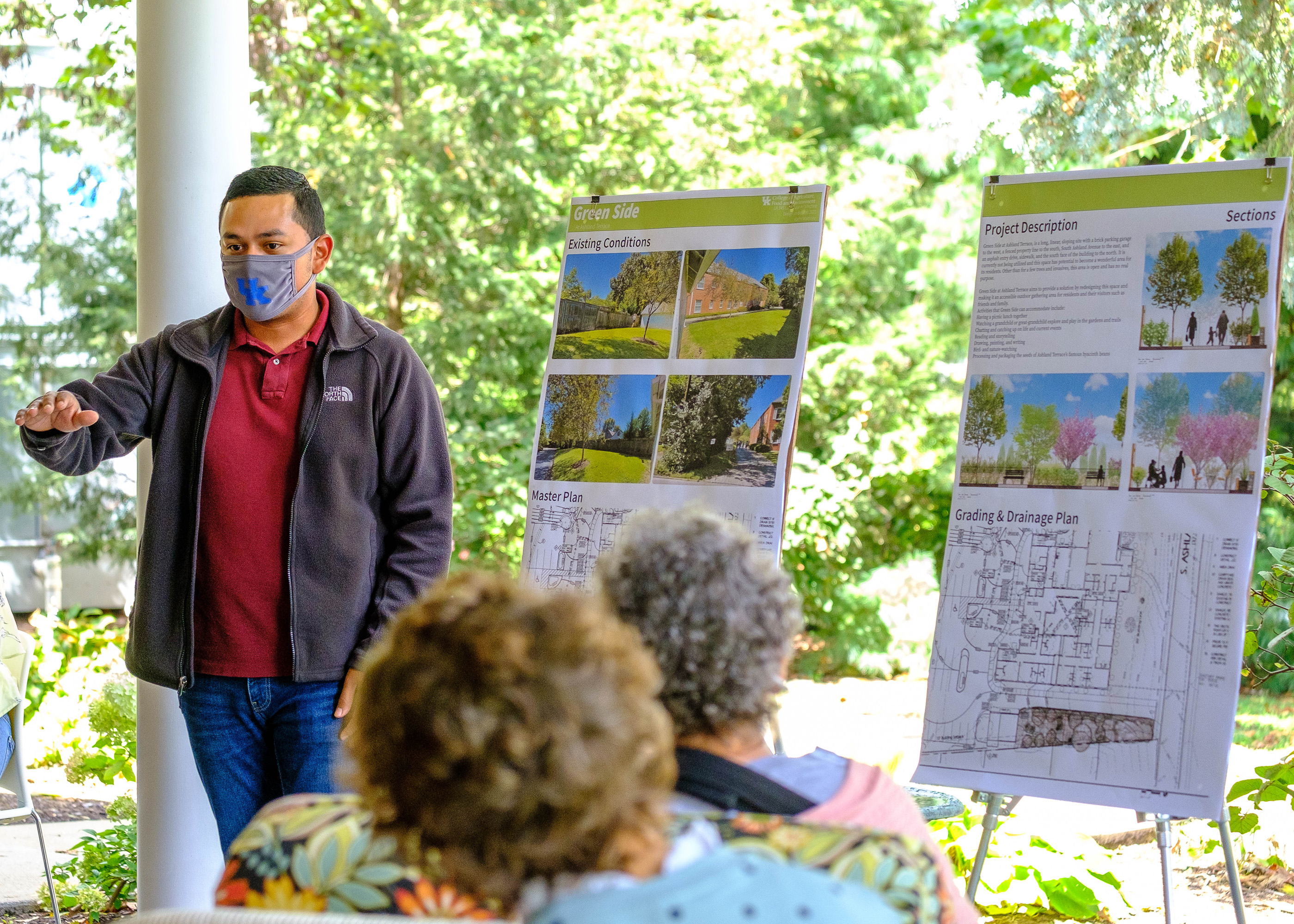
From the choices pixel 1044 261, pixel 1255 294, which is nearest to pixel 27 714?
pixel 1044 261

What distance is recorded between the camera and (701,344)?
2.72 metres

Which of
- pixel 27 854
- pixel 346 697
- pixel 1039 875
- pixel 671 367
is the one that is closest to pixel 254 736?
pixel 346 697

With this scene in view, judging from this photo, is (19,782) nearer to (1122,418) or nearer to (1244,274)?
(1122,418)

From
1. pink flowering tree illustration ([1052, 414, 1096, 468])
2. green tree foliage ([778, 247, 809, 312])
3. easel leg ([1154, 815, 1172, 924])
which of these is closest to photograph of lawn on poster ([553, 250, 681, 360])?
green tree foliage ([778, 247, 809, 312])

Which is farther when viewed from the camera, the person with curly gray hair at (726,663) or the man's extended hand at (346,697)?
the man's extended hand at (346,697)

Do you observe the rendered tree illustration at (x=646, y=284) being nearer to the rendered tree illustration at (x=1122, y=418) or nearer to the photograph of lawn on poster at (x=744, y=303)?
the photograph of lawn on poster at (x=744, y=303)

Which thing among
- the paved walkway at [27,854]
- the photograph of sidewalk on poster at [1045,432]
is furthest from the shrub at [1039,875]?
the paved walkway at [27,854]

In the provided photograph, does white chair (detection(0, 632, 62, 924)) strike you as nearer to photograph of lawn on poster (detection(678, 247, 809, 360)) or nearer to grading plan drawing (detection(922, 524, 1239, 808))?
photograph of lawn on poster (detection(678, 247, 809, 360))

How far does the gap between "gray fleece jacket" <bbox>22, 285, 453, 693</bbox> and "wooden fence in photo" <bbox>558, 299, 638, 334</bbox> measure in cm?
69

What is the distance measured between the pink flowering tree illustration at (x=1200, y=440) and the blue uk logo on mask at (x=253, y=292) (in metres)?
1.71

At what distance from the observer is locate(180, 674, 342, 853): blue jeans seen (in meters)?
2.17

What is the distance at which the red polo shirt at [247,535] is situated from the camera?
216 centimetres

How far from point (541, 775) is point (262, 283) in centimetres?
156

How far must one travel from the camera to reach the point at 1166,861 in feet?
7.40
